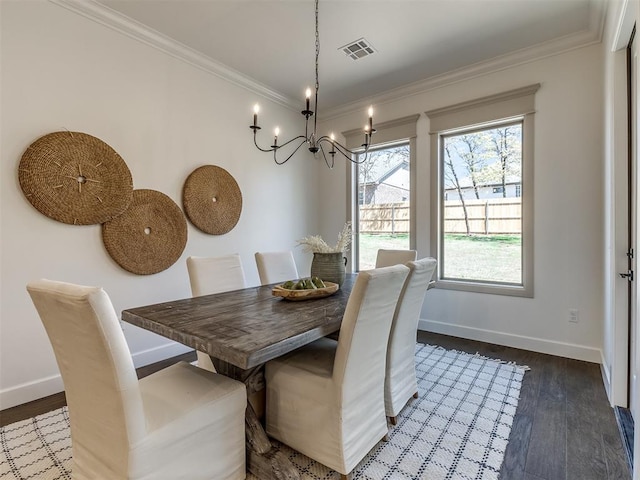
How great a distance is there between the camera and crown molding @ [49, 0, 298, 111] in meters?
2.40

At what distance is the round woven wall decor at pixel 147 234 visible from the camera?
258 cm

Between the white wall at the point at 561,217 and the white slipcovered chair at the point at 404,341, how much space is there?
167 centimetres

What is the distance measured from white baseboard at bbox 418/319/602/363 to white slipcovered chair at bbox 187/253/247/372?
7.58ft

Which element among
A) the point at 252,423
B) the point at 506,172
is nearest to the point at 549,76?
the point at 506,172

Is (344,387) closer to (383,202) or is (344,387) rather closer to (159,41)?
(383,202)

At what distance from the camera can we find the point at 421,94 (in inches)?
145

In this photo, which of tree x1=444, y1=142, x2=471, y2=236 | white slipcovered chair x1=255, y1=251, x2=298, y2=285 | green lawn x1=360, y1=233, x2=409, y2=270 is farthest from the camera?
green lawn x1=360, y1=233, x2=409, y2=270

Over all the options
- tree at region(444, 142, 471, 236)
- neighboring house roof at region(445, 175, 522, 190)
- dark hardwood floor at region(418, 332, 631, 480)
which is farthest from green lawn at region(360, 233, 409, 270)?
dark hardwood floor at region(418, 332, 631, 480)

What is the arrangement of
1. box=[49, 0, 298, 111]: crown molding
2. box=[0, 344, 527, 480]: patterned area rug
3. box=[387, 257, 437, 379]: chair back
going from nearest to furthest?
box=[0, 344, 527, 480]: patterned area rug < box=[387, 257, 437, 379]: chair back < box=[49, 0, 298, 111]: crown molding

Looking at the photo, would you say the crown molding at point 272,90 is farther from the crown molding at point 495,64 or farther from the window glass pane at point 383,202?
the window glass pane at point 383,202

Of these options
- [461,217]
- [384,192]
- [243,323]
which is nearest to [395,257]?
[461,217]

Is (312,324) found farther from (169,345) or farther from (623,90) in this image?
(623,90)

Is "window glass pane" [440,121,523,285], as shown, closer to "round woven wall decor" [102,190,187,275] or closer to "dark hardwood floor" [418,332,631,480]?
"dark hardwood floor" [418,332,631,480]

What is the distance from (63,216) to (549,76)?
4.23 metres
